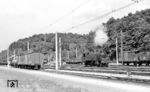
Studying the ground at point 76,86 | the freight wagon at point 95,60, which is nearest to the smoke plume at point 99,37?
the freight wagon at point 95,60

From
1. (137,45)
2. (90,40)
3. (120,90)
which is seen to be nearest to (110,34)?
(90,40)

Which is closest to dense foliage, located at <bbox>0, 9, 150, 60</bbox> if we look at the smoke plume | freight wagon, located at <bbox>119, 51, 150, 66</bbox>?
the smoke plume

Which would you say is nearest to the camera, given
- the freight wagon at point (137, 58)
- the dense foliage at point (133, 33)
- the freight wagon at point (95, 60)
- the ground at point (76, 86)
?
the ground at point (76, 86)

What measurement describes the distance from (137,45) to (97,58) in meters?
27.7

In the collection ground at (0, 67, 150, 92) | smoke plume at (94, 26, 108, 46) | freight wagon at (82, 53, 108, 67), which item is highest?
smoke plume at (94, 26, 108, 46)

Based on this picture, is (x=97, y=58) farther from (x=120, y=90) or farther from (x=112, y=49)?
(x=120, y=90)

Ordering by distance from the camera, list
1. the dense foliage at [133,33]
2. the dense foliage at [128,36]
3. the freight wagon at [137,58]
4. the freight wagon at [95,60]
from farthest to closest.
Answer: the dense foliage at [128,36]
the dense foliage at [133,33]
the freight wagon at [95,60]
the freight wagon at [137,58]

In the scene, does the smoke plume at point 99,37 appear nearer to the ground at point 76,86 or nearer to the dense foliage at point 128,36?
the dense foliage at point 128,36

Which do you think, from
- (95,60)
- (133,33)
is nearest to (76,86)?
(95,60)

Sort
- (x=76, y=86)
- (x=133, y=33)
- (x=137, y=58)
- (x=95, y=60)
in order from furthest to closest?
(x=133, y=33), (x=95, y=60), (x=137, y=58), (x=76, y=86)

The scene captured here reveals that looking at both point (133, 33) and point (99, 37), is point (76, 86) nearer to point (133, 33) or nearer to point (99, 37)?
point (99, 37)

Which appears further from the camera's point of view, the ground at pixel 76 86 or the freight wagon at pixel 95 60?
the freight wagon at pixel 95 60

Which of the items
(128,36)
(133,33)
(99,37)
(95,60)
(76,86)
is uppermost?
(133,33)

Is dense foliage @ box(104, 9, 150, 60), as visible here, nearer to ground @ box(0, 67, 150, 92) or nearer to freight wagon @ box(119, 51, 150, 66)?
freight wagon @ box(119, 51, 150, 66)
